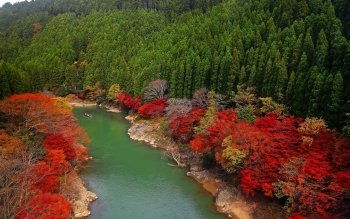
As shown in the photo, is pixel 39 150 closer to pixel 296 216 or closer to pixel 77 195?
pixel 77 195

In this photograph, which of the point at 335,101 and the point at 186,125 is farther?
the point at 186,125

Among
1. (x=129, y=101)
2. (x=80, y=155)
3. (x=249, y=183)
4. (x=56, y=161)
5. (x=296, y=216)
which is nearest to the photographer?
(x=296, y=216)

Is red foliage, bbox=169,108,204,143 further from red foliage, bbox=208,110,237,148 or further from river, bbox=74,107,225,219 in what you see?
red foliage, bbox=208,110,237,148

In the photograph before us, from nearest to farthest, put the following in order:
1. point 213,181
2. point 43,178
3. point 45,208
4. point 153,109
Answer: point 45,208
point 43,178
point 213,181
point 153,109

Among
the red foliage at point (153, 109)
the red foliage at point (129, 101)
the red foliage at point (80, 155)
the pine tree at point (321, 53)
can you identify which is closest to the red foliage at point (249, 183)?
the pine tree at point (321, 53)

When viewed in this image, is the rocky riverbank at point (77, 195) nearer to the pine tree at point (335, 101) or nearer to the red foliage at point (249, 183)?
the red foliage at point (249, 183)

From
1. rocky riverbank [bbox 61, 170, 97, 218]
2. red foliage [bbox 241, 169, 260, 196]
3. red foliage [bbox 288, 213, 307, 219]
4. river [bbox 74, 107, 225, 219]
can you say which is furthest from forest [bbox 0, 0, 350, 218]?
river [bbox 74, 107, 225, 219]

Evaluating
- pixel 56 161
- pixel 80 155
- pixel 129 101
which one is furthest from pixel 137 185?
pixel 129 101
